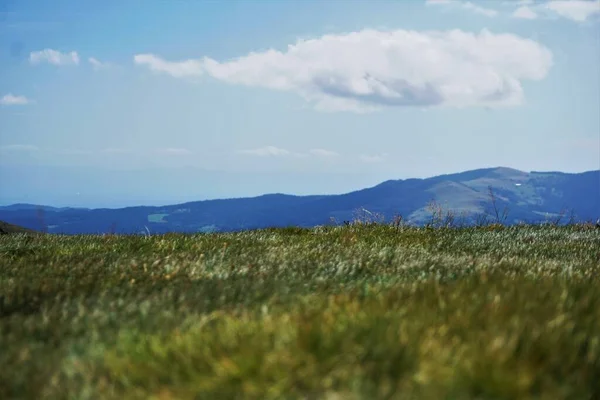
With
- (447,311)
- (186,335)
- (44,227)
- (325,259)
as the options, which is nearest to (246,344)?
(186,335)

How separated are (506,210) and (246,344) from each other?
788 inches

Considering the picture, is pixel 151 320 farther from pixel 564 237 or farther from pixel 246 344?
pixel 564 237

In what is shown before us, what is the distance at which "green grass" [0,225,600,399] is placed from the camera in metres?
3.56

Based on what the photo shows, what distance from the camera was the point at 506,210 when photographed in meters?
22.8

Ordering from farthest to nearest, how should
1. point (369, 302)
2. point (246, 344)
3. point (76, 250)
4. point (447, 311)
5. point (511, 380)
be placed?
point (76, 250) < point (369, 302) < point (447, 311) < point (246, 344) < point (511, 380)

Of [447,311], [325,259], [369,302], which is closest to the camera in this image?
[447,311]

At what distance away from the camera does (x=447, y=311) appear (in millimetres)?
4895

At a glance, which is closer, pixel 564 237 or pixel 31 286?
pixel 31 286

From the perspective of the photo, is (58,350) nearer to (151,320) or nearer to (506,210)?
(151,320)

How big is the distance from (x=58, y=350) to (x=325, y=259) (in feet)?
16.0

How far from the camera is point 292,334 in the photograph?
4.12 meters

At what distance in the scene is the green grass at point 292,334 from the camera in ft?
11.7

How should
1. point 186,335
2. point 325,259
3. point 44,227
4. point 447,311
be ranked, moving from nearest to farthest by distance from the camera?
1. point 186,335
2. point 447,311
3. point 325,259
4. point 44,227

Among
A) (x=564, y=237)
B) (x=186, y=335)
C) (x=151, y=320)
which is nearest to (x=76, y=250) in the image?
(x=151, y=320)
